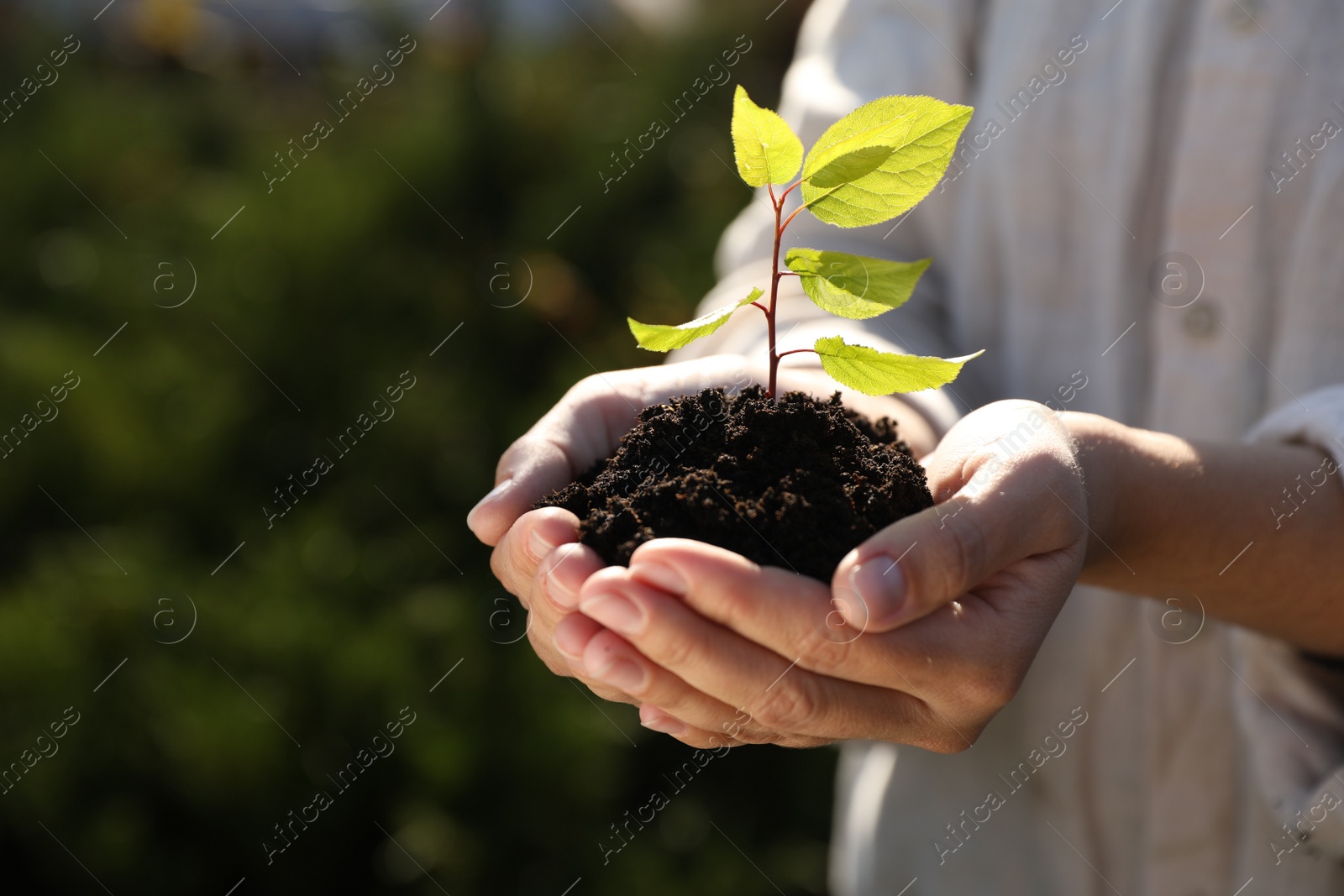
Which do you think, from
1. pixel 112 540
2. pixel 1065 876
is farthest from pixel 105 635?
pixel 1065 876

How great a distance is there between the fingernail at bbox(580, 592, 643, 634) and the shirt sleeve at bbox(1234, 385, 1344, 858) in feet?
2.98

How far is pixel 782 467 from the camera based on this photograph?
1135 mm

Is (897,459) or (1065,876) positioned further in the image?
(1065,876)

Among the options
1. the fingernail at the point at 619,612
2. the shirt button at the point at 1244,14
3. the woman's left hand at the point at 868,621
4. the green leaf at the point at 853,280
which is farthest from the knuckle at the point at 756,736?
the shirt button at the point at 1244,14

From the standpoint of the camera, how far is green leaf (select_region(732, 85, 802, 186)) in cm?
106

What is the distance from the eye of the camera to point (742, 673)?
941 millimetres

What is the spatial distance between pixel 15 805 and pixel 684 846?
1.44 metres

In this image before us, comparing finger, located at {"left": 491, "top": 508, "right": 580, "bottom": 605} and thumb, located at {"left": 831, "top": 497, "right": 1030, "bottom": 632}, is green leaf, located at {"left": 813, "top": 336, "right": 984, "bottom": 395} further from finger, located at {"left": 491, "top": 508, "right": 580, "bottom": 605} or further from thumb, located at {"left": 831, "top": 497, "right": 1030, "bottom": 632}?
finger, located at {"left": 491, "top": 508, "right": 580, "bottom": 605}

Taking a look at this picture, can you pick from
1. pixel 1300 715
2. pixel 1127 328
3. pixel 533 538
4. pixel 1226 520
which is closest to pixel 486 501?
pixel 533 538

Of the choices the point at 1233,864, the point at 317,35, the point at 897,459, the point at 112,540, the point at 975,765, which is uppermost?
the point at 317,35

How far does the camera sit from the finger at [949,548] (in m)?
0.88

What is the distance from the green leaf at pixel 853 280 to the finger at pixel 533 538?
0.39m

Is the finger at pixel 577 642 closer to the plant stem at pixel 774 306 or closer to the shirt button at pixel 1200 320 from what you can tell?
the plant stem at pixel 774 306

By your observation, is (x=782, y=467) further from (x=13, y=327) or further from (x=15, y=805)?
(x=13, y=327)
